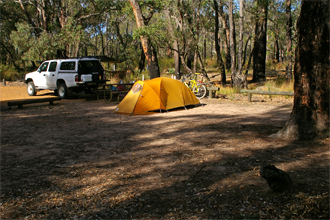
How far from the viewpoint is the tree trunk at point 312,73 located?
21.2ft

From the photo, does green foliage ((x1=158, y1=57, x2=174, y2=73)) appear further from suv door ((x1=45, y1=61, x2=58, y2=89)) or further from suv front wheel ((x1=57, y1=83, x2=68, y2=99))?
suv front wheel ((x1=57, y1=83, x2=68, y2=99))

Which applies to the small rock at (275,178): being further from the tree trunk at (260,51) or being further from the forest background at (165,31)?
the tree trunk at (260,51)

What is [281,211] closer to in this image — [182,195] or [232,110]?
[182,195]

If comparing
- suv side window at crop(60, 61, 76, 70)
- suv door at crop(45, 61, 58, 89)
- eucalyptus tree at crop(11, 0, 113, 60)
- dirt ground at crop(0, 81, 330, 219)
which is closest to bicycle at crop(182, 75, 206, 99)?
dirt ground at crop(0, 81, 330, 219)

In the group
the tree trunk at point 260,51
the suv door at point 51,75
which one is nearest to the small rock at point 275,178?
the suv door at point 51,75

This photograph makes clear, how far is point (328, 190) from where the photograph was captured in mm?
4199

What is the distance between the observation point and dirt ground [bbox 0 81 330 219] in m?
4.01

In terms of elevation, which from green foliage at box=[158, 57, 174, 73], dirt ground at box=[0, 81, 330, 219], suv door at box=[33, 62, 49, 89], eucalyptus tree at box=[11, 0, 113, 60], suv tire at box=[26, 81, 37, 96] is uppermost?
eucalyptus tree at box=[11, 0, 113, 60]

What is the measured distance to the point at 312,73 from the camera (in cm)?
663

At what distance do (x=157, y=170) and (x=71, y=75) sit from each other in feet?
36.9

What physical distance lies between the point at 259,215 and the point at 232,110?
836 centimetres

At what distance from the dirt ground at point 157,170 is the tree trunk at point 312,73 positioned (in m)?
0.42

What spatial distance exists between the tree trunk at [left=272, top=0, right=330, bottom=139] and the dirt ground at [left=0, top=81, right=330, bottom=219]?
415mm

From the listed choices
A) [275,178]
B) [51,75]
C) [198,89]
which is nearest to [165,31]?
[198,89]
